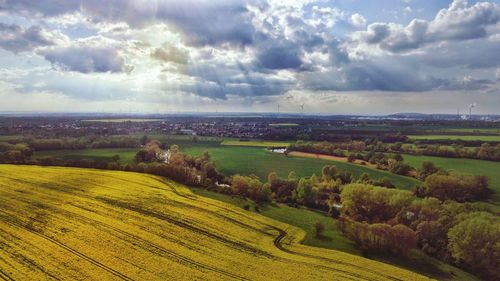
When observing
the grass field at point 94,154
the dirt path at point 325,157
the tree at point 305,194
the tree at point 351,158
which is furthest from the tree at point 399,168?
the grass field at point 94,154

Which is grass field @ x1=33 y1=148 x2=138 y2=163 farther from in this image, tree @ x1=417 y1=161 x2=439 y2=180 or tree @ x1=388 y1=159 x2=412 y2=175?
tree @ x1=417 y1=161 x2=439 y2=180

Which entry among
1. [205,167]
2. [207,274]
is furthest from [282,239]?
[205,167]

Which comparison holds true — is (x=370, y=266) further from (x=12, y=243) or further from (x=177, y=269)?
(x=12, y=243)

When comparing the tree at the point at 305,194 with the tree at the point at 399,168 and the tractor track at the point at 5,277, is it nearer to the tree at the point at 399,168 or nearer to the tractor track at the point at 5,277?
the tree at the point at 399,168

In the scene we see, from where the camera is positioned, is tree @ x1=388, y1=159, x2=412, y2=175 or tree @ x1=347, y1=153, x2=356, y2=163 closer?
tree @ x1=388, y1=159, x2=412, y2=175

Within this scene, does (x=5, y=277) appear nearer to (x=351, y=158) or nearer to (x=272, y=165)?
(x=272, y=165)

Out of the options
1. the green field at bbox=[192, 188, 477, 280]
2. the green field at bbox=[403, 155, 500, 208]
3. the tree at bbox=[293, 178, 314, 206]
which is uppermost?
the green field at bbox=[403, 155, 500, 208]

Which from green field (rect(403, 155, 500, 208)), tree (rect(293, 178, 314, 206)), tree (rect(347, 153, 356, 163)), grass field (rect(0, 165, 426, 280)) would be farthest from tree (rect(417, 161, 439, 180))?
grass field (rect(0, 165, 426, 280))
